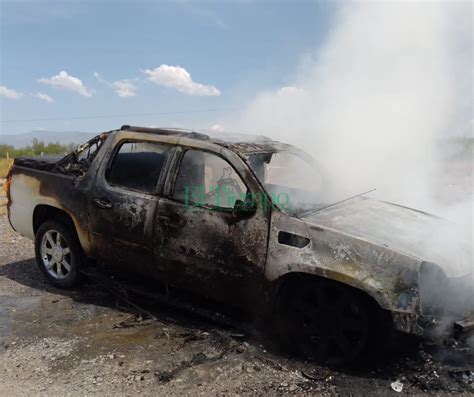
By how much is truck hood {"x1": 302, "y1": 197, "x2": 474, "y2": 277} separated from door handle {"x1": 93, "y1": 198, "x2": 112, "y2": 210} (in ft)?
5.93

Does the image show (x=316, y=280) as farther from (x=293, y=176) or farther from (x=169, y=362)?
(x=293, y=176)

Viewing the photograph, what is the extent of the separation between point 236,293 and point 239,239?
445 mm

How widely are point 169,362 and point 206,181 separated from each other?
4.80 ft

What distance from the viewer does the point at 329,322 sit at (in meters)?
3.18

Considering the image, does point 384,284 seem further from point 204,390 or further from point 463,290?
point 204,390

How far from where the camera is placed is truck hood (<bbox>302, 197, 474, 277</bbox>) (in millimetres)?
3111

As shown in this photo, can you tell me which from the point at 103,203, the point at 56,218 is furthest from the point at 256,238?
the point at 56,218

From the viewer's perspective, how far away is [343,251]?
301cm

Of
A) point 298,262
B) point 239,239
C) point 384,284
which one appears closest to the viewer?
point 384,284

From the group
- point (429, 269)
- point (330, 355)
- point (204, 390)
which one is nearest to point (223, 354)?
point (204, 390)

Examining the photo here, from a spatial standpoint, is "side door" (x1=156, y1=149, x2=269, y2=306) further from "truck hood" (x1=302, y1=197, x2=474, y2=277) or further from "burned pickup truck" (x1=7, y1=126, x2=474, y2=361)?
"truck hood" (x1=302, y1=197, x2=474, y2=277)

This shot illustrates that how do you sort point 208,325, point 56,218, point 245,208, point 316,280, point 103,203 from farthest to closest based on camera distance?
point 56,218
point 103,203
point 208,325
point 245,208
point 316,280

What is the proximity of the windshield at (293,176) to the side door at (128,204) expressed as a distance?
964 mm

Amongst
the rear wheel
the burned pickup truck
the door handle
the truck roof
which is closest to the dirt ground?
the rear wheel
